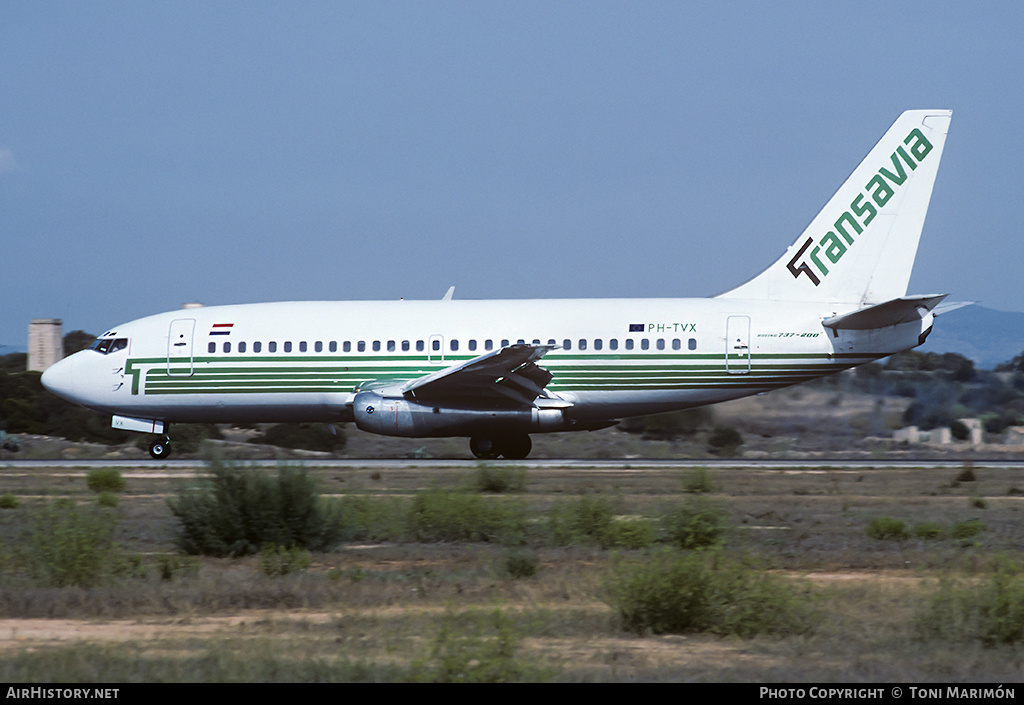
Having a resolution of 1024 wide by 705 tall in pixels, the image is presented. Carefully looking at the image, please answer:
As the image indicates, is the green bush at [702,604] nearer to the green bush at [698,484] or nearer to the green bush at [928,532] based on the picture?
the green bush at [928,532]

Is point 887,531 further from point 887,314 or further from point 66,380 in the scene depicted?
point 66,380

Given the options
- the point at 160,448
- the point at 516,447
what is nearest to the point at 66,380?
the point at 160,448

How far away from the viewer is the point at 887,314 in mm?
26906

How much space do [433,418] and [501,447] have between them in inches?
125

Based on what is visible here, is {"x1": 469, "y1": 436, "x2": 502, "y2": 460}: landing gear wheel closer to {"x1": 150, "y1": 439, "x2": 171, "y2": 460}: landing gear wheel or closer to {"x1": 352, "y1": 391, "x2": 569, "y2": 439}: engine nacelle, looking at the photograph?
{"x1": 352, "y1": 391, "x2": 569, "y2": 439}: engine nacelle

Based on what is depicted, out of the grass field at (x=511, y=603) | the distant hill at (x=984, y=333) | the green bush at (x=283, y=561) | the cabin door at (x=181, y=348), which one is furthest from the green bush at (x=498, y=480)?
the distant hill at (x=984, y=333)

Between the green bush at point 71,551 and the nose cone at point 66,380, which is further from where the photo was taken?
the nose cone at point 66,380

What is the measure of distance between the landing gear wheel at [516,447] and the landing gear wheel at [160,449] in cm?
893

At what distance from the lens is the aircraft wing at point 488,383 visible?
27422 millimetres

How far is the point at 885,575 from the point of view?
1278 centimetres

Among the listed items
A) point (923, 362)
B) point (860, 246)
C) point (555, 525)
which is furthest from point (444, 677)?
point (923, 362)

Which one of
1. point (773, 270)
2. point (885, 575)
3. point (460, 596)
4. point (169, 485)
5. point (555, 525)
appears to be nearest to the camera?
point (460, 596)
